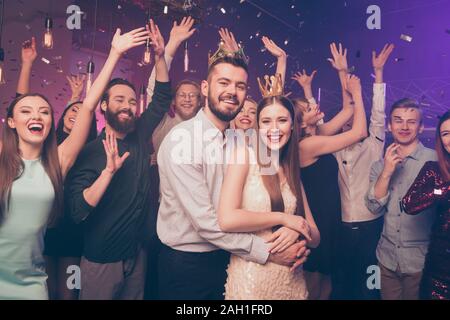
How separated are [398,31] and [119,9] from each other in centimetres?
196

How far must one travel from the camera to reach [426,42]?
120 inches

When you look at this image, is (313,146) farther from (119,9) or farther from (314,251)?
(119,9)

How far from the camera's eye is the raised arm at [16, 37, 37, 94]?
8.25ft

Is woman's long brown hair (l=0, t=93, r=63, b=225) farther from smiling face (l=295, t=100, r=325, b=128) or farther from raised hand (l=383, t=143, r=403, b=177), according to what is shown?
raised hand (l=383, t=143, r=403, b=177)

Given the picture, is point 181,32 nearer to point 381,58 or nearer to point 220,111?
point 220,111

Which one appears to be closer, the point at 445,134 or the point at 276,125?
the point at 276,125

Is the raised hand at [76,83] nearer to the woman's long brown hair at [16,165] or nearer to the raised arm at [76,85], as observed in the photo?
the raised arm at [76,85]

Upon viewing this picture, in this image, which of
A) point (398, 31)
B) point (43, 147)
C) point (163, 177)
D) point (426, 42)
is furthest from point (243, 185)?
point (426, 42)

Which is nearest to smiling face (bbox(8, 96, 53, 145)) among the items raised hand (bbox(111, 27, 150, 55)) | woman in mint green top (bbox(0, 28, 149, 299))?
woman in mint green top (bbox(0, 28, 149, 299))

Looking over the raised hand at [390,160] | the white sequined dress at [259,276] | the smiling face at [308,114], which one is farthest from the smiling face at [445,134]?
the white sequined dress at [259,276]

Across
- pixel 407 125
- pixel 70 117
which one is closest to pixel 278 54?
pixel 407 125

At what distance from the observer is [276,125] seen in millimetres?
2168

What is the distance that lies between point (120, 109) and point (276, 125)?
93 centimetres

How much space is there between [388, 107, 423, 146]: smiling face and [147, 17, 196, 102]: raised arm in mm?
1410
